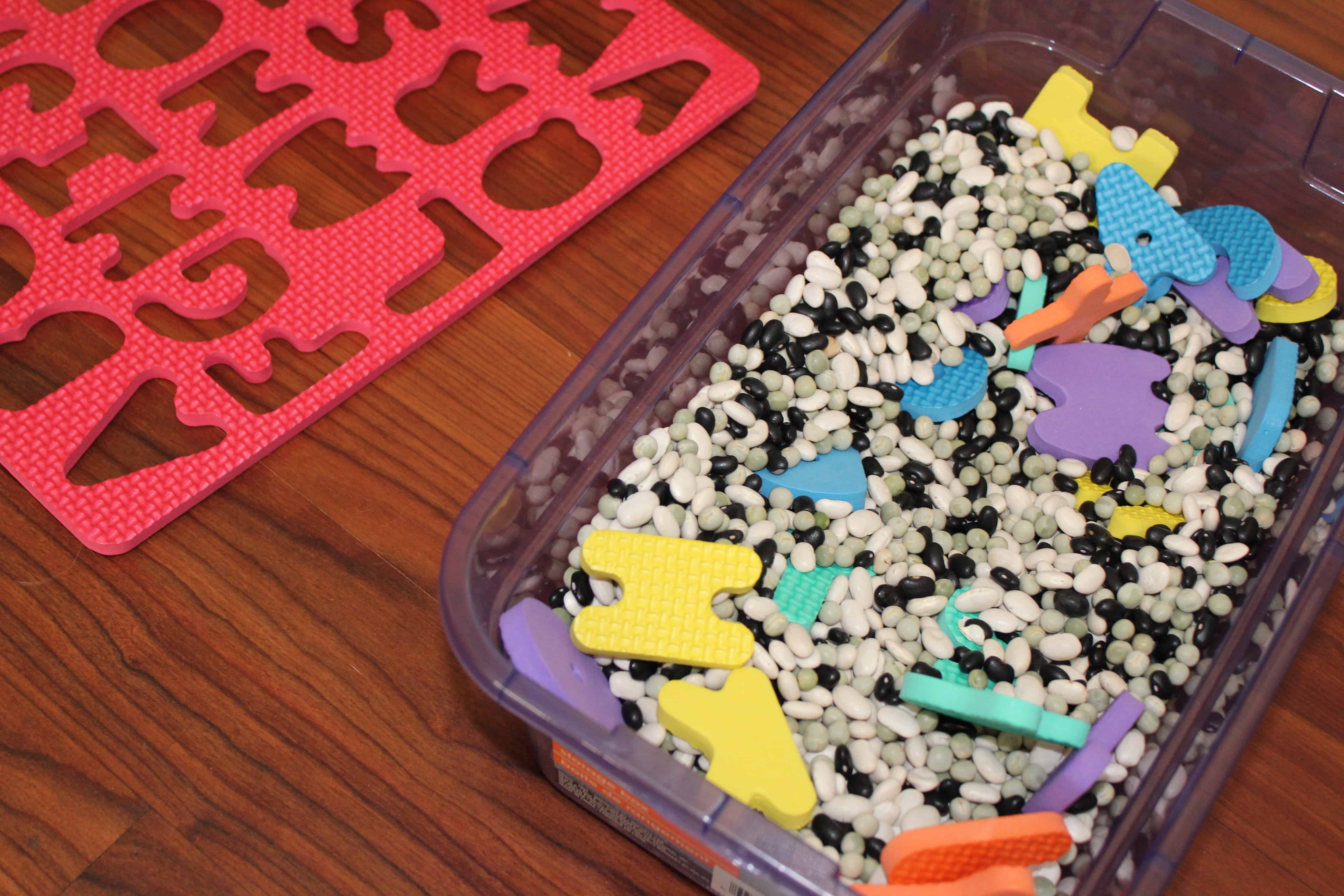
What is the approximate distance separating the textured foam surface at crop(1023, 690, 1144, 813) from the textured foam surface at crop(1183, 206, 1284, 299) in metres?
0.33

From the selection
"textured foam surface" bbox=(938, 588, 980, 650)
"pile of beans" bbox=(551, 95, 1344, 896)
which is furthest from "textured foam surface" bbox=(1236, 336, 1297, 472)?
"textured foam surface" bbox=(938, 588, 980, 650)

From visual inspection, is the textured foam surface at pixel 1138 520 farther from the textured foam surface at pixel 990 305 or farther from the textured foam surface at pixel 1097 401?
the textured foam surface at pixel 990 305

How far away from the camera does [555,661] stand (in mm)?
660

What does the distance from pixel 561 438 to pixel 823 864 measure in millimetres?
285

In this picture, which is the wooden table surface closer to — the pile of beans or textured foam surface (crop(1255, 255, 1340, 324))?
the pile of beans

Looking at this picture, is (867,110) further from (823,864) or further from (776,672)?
(823,864)

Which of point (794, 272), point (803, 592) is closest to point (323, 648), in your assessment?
point (803, 592)

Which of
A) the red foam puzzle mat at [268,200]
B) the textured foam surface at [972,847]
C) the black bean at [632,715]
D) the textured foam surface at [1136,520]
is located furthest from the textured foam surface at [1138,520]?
the red foam puzzle mat at [268,200]

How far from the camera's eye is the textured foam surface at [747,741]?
2.14 feet

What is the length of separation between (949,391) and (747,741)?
29cm

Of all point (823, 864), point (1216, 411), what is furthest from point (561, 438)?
point (1216, 411)

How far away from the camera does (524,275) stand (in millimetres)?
917

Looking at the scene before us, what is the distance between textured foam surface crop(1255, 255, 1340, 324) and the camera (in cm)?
86

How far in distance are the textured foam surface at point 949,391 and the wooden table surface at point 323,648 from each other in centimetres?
23
